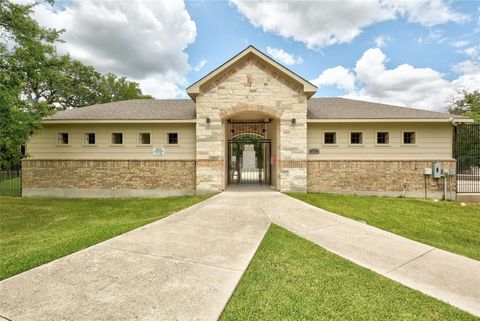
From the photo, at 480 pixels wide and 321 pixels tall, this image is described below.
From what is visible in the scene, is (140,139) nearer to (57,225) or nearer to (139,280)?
(57,225)

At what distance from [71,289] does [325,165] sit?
10651 mm

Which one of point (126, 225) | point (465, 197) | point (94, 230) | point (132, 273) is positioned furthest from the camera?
point (465, 197)

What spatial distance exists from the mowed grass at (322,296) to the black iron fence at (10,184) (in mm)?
15018

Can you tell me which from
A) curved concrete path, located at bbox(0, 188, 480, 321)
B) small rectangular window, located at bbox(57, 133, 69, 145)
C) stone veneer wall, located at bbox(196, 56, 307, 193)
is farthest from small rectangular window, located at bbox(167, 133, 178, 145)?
curved concrete path, located at bbox(0, 188, 480, 321)

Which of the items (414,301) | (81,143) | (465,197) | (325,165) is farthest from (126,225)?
(465,197)

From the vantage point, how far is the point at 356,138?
449 inches

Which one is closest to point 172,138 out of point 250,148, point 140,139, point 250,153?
point 140,139

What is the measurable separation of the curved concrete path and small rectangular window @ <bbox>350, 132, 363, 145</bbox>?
6.29 metres

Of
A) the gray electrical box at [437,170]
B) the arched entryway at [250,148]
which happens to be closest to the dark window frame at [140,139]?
the arched entryway at [250,148]

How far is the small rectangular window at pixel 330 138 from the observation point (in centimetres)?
1132

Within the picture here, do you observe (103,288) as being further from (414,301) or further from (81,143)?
(81,143)

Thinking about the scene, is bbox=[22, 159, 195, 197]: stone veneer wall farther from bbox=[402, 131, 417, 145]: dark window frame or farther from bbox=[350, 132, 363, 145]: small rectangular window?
bbox=[402, 131, 417, 145]: dark window frame

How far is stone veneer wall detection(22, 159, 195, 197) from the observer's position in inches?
442

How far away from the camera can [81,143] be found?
37.8ft
